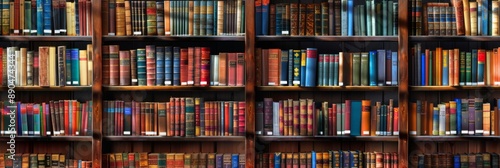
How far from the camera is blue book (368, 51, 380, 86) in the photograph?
15.5ft

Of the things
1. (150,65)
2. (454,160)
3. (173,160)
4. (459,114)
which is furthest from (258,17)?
(454,160)

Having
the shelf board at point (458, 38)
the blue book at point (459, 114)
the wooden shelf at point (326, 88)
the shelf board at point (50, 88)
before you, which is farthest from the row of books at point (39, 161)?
the blue book at point (459, 114)

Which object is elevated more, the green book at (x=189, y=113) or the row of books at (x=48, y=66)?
the row of books at (x=48, y=66)

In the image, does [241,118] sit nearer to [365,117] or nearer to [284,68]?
[284,68]

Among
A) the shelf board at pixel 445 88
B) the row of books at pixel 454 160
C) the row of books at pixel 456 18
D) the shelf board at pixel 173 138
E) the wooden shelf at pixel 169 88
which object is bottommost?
the row of books at pixel 454 160

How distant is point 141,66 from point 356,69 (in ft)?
4.59

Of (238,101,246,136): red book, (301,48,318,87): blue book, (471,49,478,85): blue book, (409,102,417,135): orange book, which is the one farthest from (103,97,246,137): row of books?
(471,49,478,85): blue book

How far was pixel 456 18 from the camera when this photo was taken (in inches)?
187

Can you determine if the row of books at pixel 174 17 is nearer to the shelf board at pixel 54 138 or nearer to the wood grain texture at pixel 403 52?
the shelf board at pixel 54 138

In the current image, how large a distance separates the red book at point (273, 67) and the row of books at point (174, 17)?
0.80 ft

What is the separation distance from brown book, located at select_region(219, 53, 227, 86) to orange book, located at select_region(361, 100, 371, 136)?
915 mm

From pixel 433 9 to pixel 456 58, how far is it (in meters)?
0.35

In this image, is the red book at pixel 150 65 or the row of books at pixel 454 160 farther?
the row of books at pixel 454 160

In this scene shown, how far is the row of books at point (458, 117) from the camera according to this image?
188 inches
